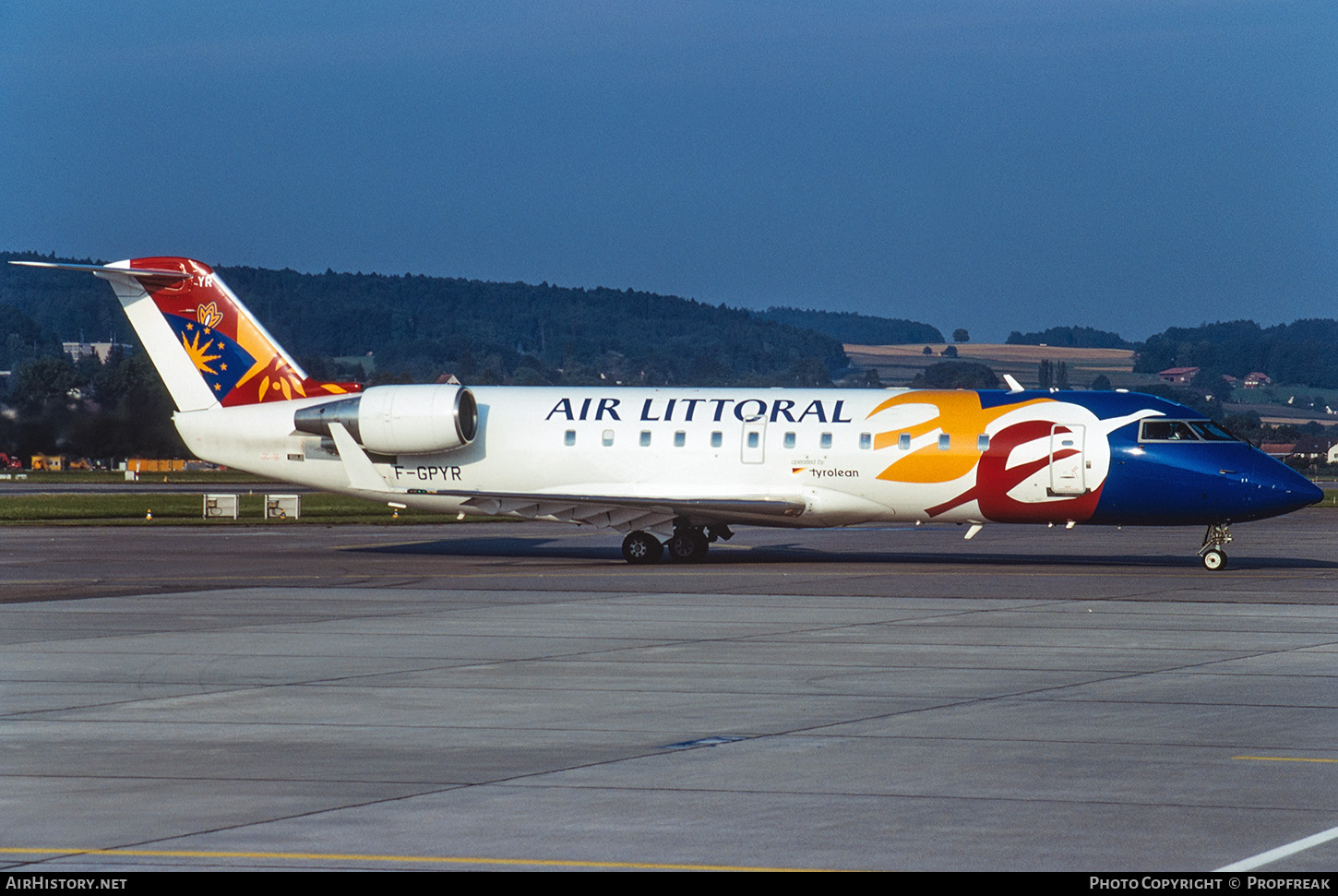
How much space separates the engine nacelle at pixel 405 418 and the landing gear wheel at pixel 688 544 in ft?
16.2

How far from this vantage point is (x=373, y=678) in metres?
17.1

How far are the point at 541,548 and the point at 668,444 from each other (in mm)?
6927

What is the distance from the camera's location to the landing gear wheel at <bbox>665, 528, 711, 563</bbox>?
34688mm

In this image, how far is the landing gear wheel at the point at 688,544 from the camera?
3469 cm

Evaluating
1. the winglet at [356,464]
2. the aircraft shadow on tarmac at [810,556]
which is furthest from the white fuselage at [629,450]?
the aircraft shadow on tarmac at [810,556]

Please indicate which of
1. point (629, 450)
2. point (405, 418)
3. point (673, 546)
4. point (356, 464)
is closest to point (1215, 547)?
point (673, 546)

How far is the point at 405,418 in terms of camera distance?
34.8 m

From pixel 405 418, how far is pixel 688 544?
21.4ft

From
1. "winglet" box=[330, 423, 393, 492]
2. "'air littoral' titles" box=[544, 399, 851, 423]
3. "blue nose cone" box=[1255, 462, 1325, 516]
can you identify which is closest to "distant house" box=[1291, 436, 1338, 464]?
"blue nose cone" box=[1255, 462, 1325, 516]

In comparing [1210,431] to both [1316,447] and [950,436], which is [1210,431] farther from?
[1316,447]

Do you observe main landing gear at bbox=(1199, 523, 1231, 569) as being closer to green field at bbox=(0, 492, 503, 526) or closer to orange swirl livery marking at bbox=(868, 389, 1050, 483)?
orange swirl livery marking at bbox=(868, 389, 1050, 483)

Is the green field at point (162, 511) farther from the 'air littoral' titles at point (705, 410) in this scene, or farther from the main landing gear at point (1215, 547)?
the main landing gear at point (1215, 547)

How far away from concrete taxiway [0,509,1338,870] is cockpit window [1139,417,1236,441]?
11.7 feet
